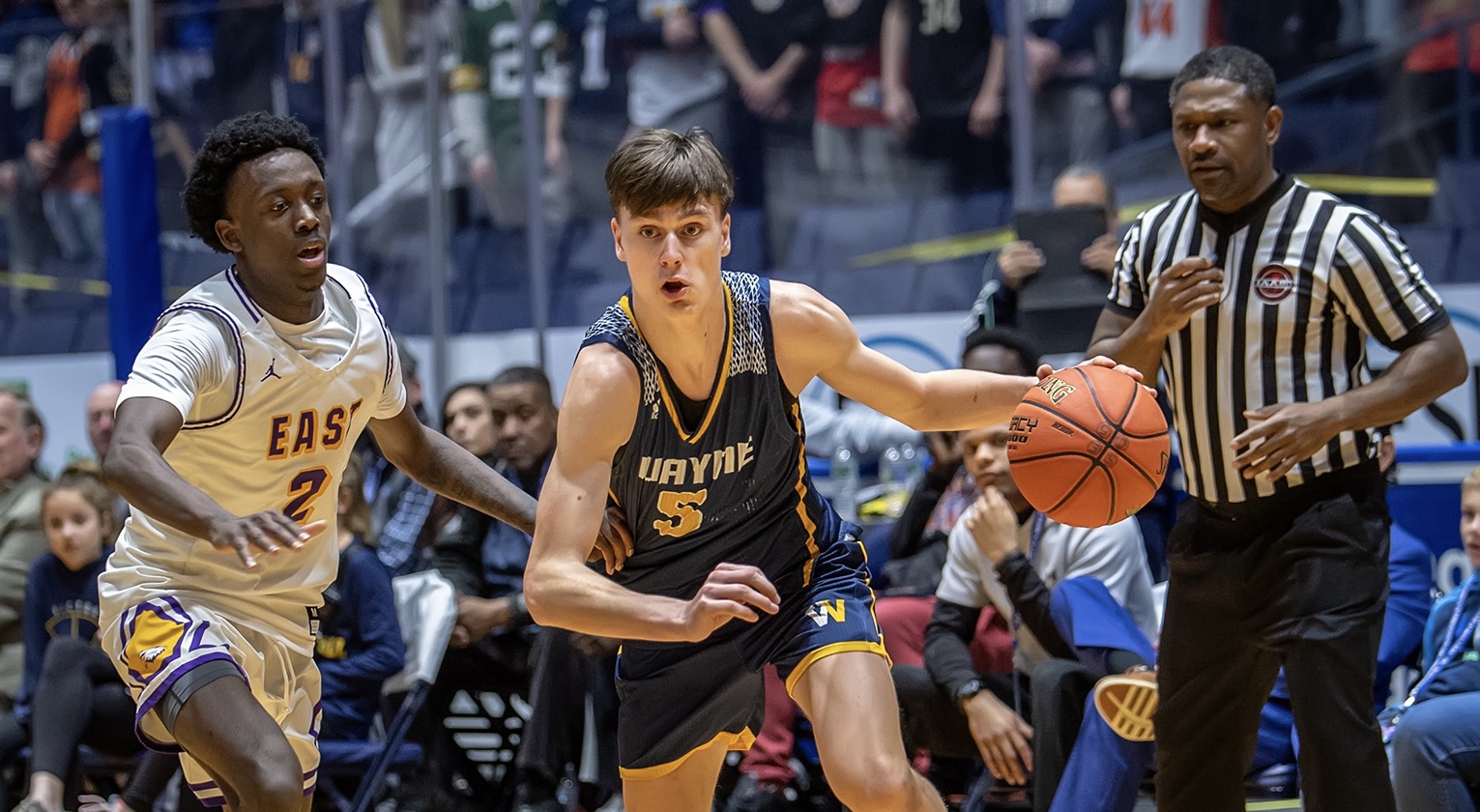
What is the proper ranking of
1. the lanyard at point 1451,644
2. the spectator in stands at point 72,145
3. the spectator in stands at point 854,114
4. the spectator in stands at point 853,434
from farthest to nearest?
the spectator in stands at point 72,145 → the spectator in stands at point 854,114 → the spectator in stands at point 853,434 → the lanyard at point 1451,644

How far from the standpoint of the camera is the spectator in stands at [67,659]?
19.4 feet

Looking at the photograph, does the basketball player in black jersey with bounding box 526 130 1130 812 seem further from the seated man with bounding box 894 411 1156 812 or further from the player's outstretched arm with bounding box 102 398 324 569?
the seated man with bounding box 894 411 1156 812

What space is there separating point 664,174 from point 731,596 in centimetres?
97

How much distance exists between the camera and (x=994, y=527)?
16.8 feet

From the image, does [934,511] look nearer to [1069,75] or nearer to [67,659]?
[1069,75]

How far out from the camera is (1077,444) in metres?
3.80

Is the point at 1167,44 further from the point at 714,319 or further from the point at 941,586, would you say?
the point at 714,319

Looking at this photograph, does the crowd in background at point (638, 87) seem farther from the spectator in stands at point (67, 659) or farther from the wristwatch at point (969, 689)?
the wristwatch at point (969, 689)

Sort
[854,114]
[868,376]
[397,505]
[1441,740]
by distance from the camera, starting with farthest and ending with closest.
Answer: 1. [854,114]
2. [397,505]
3. [1441,740]
4. [868,376]

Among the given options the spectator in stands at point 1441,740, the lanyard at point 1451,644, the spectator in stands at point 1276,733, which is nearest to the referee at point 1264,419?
the spectator in stands at point 1276,733

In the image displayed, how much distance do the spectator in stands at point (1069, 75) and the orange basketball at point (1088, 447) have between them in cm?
360

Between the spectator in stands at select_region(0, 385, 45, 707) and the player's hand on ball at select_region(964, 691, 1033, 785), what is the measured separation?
4.10m

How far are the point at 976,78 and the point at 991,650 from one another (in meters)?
3.04

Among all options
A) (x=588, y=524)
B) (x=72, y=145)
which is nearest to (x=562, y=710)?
(x=588, y=524)
